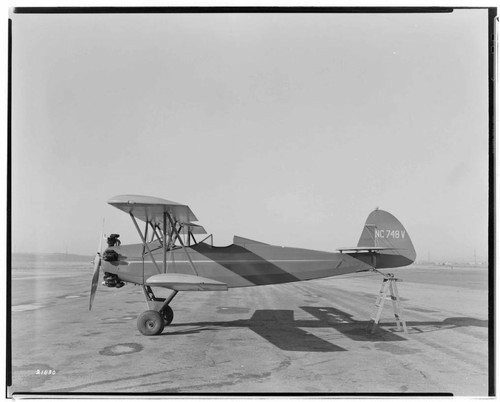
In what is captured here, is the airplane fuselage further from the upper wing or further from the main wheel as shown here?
the main wheel

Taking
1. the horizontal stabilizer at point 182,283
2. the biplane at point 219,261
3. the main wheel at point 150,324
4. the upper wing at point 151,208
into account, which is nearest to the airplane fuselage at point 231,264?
the biplane at point 219,261

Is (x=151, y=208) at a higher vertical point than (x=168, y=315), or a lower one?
higher

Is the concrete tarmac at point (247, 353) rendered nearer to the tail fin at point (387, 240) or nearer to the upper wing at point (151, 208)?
the tail fin at point (387, 240)

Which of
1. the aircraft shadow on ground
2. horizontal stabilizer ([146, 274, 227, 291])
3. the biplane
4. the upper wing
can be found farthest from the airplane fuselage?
horizontal stabilizer ([146, 274, 227, 291])

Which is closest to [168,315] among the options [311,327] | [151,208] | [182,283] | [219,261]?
[219,261]

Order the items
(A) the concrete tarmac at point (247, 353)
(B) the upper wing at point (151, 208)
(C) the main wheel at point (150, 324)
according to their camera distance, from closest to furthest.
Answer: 1. (A) the concrete tarmac at point (247, 353)
2. (B) the upper wing at point (151, 208)
3. (C) the main wheel at point (150, 324)

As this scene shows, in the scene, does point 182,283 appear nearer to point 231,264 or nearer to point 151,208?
point 151,208

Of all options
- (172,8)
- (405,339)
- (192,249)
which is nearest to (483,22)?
(172,8)
